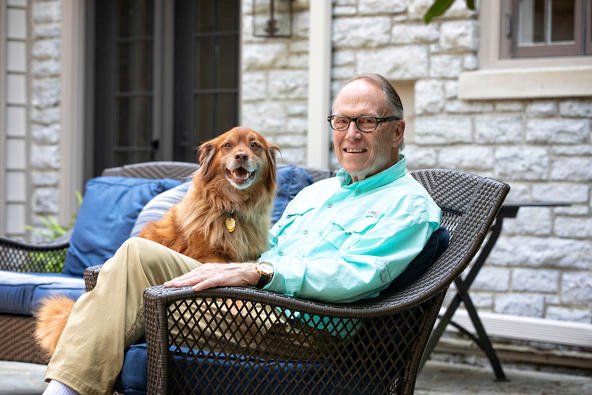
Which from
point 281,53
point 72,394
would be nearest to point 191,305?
point 72,394

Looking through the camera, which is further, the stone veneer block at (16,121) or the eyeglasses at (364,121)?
the stone veneer block at (16,121)

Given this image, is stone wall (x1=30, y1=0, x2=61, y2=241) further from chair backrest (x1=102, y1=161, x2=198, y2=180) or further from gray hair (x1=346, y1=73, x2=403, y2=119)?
gray hair (x1=346, y1=73, x2=403, y2=119)

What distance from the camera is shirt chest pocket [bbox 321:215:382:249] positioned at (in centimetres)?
305

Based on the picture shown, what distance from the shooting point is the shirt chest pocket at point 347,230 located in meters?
3.05

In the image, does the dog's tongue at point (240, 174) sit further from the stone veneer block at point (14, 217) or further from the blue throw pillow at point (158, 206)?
the stone veneer block at point (14, 217)

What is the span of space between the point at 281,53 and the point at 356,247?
424 centimetres

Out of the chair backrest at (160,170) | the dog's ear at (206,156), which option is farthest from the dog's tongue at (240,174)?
the chair backrest at (160,170)

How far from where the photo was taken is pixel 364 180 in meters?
3.31

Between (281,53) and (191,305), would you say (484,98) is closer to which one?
(281,53)

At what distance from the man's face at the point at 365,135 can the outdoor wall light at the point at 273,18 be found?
3774mm

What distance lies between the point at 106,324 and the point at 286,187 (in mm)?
1808

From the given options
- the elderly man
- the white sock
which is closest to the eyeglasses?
the elderly man

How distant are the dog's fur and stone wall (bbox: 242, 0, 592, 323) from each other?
2.61 m

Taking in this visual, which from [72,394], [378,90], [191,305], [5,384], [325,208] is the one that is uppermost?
A: [378,90]
